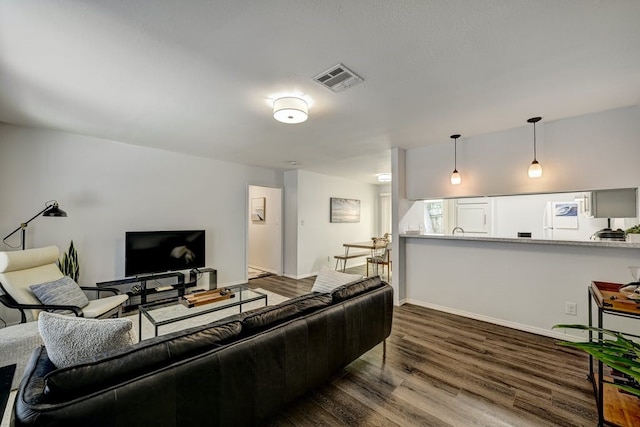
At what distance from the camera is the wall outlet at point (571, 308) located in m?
2.91

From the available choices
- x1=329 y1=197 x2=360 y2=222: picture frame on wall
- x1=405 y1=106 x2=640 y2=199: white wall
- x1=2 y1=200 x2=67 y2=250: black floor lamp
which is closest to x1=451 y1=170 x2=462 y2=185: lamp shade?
x1=405 y1=106 x2=640 y2=199: white wall

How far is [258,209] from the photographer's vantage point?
7.01 m

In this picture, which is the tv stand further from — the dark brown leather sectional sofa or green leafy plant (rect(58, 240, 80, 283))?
the dark brown leather sectional sofa

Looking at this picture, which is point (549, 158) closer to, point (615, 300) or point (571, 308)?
point (571, 308)

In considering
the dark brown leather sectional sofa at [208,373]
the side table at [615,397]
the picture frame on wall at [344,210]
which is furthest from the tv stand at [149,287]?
the side table at [615,397]

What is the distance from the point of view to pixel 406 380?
87.0 inches

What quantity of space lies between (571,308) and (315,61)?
3612mm

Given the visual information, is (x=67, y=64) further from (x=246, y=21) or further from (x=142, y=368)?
(x=142, y=368)

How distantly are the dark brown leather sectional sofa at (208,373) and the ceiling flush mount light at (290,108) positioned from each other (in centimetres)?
160

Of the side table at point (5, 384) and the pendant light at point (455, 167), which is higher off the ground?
the pendant light at point (455, 167)

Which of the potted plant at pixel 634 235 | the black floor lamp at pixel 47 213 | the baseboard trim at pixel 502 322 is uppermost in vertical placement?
the black floor lamp at pixel 47 213

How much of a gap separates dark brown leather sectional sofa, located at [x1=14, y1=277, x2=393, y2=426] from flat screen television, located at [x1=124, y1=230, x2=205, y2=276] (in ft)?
9.61

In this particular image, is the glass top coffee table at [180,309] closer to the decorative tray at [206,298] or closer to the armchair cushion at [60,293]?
the decorative tray at [206,298]

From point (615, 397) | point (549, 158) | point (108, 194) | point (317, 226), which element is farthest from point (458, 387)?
point (108, 194)
